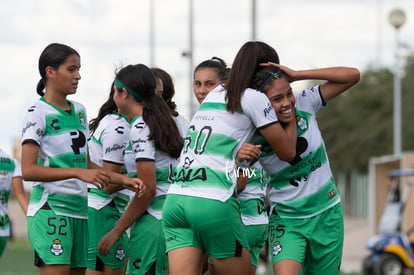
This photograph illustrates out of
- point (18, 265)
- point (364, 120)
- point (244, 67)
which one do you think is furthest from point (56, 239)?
point (364, 120)

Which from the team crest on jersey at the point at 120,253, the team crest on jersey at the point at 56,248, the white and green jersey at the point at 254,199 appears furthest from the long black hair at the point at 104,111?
the team crest on jersey at the point at 56,248

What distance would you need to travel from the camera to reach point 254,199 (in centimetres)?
1064

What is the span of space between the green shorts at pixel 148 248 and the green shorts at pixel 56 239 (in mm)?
390

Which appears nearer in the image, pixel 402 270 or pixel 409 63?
pixel 402 270

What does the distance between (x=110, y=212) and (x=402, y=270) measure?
1611 cm

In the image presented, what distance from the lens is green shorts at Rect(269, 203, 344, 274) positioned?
9.15 meters

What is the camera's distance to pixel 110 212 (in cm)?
1062

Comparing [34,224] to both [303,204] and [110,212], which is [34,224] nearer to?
[110,212]

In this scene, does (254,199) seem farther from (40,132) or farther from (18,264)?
(18,264)

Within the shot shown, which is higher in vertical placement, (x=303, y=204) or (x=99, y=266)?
(x=303, y=204)

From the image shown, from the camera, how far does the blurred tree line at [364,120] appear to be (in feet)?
205

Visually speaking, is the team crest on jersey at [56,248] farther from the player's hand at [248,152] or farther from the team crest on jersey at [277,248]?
the player's hand at [248,152]

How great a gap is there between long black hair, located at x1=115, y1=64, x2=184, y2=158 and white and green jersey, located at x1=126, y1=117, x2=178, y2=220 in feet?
0.15

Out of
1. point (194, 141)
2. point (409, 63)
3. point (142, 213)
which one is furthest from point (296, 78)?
point (409, 63)
